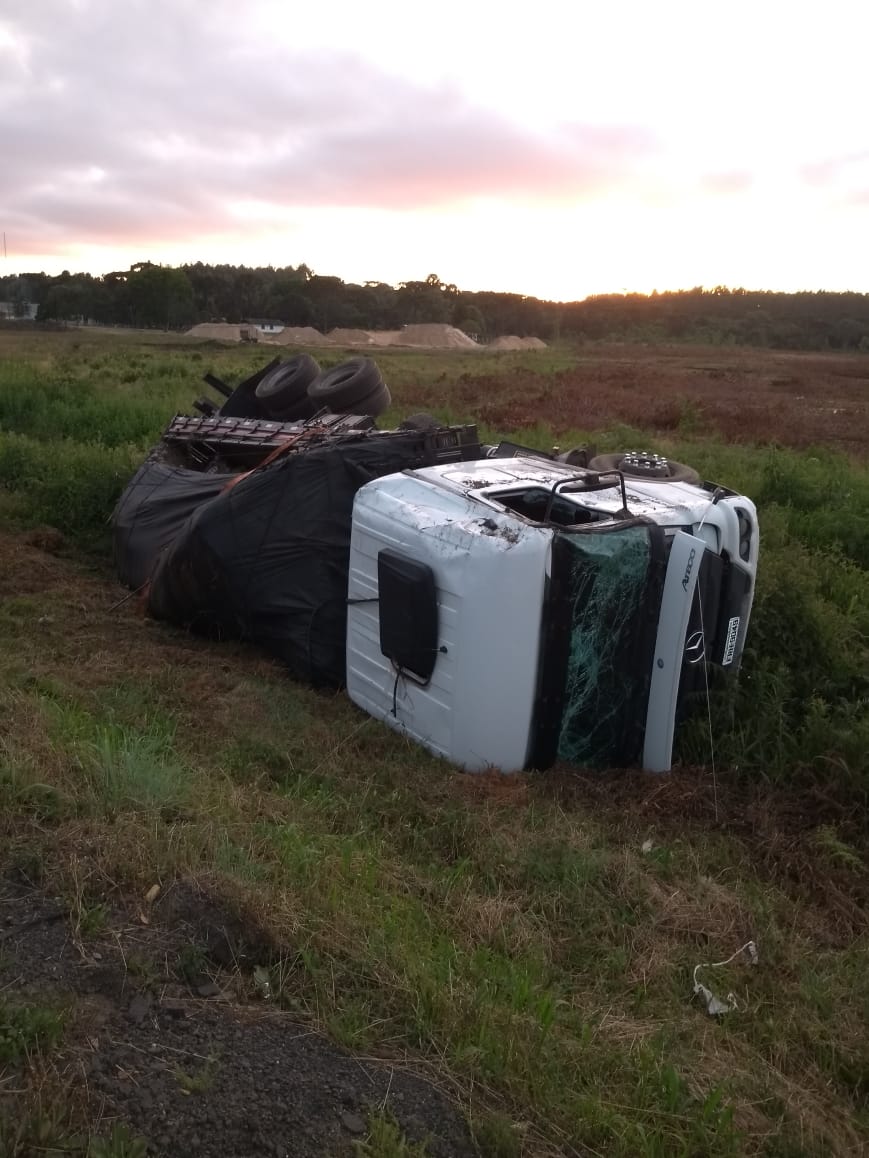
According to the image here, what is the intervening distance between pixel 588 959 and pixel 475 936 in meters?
0.34

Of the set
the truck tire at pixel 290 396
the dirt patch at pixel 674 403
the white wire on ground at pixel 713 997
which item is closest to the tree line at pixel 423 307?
the dirt patch at pixel 674 403

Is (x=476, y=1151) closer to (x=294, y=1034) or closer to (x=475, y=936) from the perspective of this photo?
(x=294, y=1034)

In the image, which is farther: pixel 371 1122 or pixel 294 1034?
pixel 294 1034

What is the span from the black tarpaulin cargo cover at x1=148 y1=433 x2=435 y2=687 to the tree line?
69041 mm

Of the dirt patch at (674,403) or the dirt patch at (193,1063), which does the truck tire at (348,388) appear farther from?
the dirt patch at (674,403)

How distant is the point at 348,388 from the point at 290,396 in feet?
2.29

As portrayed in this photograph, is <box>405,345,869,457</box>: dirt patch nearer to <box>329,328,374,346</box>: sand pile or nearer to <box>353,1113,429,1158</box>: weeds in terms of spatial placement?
<box>353,1113,429,1158</box>: weeds

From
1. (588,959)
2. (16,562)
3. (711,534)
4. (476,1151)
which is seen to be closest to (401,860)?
(588,959)

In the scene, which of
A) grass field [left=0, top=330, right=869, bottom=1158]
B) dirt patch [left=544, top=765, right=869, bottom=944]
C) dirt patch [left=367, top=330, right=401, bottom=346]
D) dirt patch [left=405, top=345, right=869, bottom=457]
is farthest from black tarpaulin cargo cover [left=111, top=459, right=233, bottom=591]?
dirt patch [left=367, top=330, right=401, bottom=346]

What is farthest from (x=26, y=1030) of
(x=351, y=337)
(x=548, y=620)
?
(x=351, y=337)

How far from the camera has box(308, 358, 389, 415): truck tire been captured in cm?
798

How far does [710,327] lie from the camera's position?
261ft

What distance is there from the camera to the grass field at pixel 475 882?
6.79 feet

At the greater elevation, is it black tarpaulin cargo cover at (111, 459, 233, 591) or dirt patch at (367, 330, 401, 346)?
black tarpaulin cargo cover at (111, 459, 233, 591)
